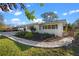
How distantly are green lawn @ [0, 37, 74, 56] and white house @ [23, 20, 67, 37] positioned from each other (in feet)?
0.51

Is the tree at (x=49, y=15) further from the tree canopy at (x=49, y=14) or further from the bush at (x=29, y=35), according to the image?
the bush at (x=29, y=35)

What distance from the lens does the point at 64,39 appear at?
82.1 inches

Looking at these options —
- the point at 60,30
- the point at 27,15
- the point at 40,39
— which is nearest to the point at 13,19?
the point at 27,15

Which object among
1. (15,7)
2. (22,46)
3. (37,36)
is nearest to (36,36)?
(37,36)

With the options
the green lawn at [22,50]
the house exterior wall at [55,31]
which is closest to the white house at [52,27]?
the house exterior wall at [55,31]

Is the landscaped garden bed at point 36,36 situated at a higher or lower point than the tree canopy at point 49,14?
lower

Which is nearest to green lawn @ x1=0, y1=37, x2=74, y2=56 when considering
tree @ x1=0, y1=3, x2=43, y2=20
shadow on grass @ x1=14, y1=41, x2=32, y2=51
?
shadow on grass @ x1=14, y1=41, x2=32, y2=51

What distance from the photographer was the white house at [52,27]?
81.5 inches

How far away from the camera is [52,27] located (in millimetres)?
2062

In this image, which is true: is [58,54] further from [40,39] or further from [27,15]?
[27,15]

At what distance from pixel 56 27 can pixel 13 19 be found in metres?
0.40

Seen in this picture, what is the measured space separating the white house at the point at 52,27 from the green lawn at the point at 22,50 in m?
0.15

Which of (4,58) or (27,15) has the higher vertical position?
(27,15)

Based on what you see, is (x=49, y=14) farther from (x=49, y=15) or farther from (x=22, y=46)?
(x=22, y=46)
